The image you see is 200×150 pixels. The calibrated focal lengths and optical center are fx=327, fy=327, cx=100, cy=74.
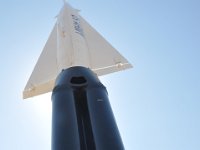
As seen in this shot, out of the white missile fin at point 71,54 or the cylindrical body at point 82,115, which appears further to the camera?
the white missile fin at point 71,54

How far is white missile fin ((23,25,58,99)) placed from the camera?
727 centimetres

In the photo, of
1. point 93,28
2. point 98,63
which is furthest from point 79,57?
point 93,28

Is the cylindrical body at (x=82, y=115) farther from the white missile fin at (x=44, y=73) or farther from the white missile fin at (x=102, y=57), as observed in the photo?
the white missile fin at (x=102, y=57)

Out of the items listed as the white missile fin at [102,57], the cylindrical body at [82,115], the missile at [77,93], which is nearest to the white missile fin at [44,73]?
the missile at [77,93]

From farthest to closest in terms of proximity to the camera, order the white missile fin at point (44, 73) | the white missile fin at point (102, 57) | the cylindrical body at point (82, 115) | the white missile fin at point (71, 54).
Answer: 1. the white missile fin at point (102, 57)
2. the white missile fin at point (44, 73)
3. the white missile fin at point (71, 54)
4. the cylindrical body at point (82, 115)

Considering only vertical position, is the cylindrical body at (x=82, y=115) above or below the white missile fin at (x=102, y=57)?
below

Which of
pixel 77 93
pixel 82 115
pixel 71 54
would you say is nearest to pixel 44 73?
pixel 71 54

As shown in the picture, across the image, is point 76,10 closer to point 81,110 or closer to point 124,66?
point 124,66

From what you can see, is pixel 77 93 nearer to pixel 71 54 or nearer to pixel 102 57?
pixel 71 54

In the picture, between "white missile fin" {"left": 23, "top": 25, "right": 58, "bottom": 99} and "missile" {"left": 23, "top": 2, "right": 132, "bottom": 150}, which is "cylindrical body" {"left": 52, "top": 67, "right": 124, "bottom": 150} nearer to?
"missile" {"left": 23, "top": 2, "right": 132, "bottom": 150}

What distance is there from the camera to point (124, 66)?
8102mm

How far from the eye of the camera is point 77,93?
16.5 ft

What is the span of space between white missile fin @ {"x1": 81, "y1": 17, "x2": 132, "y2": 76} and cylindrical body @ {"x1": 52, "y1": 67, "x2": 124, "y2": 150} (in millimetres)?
2409

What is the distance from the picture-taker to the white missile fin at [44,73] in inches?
286
